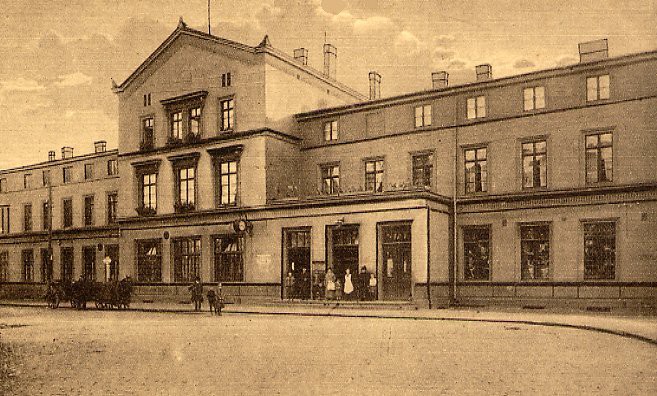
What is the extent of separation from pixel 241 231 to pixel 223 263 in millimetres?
2326

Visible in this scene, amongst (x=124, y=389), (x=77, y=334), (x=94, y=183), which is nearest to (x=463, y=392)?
(x=124, y=389)

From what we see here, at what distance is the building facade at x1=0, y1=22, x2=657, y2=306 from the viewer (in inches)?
1039

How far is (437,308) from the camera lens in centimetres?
2792

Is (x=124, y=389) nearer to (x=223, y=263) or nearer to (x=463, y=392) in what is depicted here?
(x=463, y=392)

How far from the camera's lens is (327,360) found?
12.7 meters

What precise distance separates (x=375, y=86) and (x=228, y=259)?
45.2 feet

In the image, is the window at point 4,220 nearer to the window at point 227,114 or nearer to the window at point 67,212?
the window at point 67,212

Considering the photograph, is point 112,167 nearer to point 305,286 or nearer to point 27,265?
point 27,265

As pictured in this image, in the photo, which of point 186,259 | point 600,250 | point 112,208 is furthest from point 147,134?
point 600,250

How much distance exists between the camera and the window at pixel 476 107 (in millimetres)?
29689

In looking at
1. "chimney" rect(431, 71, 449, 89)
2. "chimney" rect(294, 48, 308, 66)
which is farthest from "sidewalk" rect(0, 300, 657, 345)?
"chimney" rect(294, 48, 308, 66)

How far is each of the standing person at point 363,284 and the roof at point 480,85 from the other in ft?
27.4

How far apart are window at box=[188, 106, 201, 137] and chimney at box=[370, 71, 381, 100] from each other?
10.2 meters

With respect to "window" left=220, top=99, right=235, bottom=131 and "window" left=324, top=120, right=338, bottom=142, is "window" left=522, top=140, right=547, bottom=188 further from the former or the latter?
"window" left=220, top=99, right=235, bottom=131
